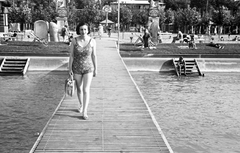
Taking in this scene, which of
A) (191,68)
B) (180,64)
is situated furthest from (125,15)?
(180,64)

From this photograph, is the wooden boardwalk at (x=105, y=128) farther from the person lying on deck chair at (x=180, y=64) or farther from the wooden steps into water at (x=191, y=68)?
the wooden steps into water at (x=191, y=68)

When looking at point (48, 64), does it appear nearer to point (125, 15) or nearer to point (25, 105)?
point (25, 105)

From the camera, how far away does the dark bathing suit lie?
7680 mm

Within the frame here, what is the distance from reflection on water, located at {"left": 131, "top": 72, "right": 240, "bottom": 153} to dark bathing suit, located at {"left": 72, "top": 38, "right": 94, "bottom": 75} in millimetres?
2927

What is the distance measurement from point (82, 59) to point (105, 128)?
1.64 metres

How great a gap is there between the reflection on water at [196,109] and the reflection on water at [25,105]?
3.71 metres

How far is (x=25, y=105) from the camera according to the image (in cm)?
1243

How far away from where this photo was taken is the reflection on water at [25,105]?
8.80 metres

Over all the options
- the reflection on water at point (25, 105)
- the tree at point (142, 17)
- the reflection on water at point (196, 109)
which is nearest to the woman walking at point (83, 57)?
the reflection on water at point (25, 105)

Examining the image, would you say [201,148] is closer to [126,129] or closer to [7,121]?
[126,129]

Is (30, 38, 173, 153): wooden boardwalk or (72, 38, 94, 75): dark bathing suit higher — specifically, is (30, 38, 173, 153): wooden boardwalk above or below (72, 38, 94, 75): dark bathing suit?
below

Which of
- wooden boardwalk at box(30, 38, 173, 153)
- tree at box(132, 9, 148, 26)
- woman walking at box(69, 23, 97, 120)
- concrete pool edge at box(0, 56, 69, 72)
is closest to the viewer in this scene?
wooden boardwalk at box(30, 38, 173, 153)

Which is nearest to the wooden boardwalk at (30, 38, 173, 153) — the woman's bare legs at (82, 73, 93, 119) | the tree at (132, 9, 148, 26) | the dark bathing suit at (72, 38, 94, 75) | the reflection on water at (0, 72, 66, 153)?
the woman's bare legs at (82, 73, 93, 119)

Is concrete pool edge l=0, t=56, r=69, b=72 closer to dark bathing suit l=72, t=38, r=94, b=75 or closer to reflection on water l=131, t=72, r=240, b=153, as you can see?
reflection on water l=131, t=72, r=240, b=153
